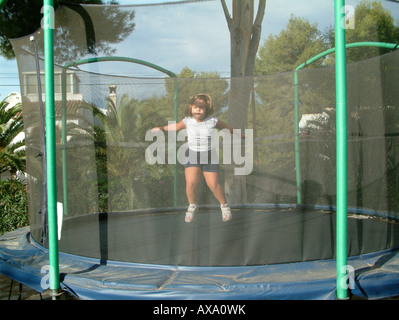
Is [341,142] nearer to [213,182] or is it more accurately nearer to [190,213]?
[213,182]

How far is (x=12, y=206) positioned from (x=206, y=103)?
3.70 metres

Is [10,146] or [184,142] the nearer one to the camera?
[184,142]

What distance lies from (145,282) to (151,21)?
1629 millimetres

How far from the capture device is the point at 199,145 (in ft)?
7.28

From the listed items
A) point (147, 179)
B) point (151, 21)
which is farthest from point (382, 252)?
point (151, 21)

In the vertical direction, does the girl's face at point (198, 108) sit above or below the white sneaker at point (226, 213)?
above

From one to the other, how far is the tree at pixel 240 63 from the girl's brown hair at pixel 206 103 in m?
0.13

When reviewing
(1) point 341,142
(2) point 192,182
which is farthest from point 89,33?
(1) point 341,142

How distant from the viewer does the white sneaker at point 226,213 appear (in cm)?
230

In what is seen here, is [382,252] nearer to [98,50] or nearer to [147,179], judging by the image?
[147,179]

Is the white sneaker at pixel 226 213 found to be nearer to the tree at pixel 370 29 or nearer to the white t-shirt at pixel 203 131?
the white t-shirt at pixel 203 131

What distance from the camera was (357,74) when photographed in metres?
2.36

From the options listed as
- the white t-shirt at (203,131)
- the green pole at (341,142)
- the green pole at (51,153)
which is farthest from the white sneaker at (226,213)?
the green pole at (51,153)

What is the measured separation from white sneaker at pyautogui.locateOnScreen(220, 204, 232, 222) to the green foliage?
11.4ft
